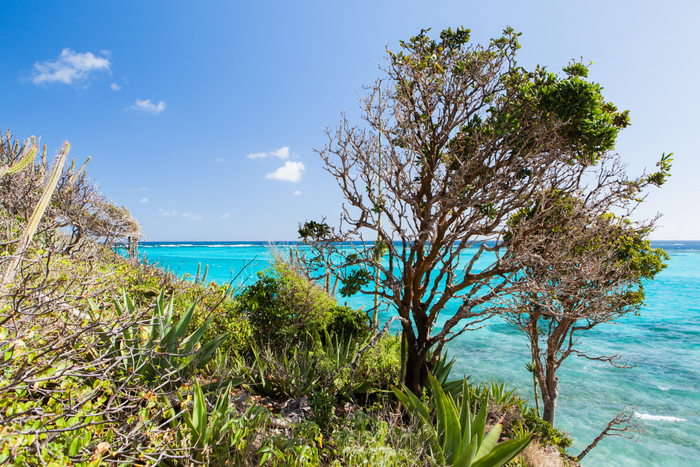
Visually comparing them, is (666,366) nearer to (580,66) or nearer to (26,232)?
(580,66)

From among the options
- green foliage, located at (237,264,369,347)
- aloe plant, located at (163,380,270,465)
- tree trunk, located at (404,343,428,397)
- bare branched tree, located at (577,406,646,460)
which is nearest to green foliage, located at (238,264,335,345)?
green foliage, located at (237,264,369,347)

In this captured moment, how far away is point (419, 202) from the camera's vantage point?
5.13 metres

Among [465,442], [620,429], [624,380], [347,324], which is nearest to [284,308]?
[347,324]

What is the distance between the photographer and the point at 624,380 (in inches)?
468

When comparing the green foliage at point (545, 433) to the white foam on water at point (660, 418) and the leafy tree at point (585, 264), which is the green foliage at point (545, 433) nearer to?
the leafy tree at point (585, 264)

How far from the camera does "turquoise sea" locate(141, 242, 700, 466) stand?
791 cm

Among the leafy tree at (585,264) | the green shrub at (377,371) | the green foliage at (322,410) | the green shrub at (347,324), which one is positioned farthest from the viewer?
the green shrub at (347,324)

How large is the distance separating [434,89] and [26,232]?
454 centimetres

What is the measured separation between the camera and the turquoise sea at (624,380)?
7906 mm

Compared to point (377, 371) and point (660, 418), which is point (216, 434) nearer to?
point (377, 371)

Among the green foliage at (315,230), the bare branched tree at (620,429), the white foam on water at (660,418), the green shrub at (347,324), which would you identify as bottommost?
the white foam on water at (660,418)

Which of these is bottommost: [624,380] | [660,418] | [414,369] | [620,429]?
[660,418]

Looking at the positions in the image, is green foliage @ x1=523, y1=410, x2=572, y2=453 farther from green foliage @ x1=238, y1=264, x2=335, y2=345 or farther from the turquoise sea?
green foliage @ x1=238, y1=264, x2=335, y2=345

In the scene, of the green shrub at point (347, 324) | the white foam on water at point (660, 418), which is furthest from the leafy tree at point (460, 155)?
the white foam on water at point (660, 418)
